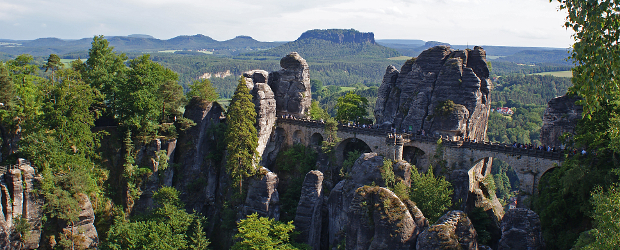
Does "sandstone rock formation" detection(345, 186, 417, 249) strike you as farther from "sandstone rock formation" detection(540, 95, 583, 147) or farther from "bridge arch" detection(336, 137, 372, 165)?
"sandstone rock formation" detection(540, 95, 583, 147)

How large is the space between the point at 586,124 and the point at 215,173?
34.2 m

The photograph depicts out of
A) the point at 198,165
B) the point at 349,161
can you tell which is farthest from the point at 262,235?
the point at 198,165

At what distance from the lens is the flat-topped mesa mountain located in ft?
147

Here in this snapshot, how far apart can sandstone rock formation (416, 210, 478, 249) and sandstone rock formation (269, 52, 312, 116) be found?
92.1 ft

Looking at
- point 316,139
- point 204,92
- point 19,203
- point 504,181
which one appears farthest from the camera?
point 504,181

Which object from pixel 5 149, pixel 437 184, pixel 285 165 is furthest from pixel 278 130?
pixel 5 149

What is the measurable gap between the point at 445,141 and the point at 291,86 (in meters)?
19.2

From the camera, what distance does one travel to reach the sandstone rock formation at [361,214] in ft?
94.9

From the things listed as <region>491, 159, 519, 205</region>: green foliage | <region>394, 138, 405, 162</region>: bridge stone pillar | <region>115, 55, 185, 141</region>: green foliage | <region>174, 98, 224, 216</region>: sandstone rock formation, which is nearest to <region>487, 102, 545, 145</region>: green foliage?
<region>491, 159, 519, 205</region>: green foliage

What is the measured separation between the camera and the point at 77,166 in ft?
136

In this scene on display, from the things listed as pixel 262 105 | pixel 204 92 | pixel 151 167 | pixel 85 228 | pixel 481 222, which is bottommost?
pixel 85 228

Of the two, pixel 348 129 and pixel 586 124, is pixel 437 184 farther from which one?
pixel 348 129

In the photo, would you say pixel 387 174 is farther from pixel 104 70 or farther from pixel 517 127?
pixel 517 127

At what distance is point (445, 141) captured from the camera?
42219 millimetres
